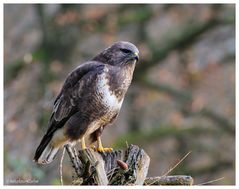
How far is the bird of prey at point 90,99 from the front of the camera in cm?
686

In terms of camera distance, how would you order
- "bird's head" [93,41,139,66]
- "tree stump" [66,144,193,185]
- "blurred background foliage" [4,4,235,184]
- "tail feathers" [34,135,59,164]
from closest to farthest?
"tree stump" [66,144,193,185] < "bird's head" [93,41,139,66] < "tail feathers" [34,135,59,164] < "blurred background foliage" [4,4,235,184]

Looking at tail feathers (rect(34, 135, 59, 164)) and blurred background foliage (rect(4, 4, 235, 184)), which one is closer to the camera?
tail feathers (rect(34, 135, 59, 164))

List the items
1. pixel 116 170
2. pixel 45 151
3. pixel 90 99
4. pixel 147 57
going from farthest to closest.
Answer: pixel 147 57, pixel 45 151, pixel 90 99, pixel 116 170

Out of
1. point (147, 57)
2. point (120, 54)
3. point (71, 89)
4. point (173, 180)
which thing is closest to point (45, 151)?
point (71, 89)

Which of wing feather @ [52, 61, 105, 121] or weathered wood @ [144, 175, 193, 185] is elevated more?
wing feather @ [52, 61, 105, 121]

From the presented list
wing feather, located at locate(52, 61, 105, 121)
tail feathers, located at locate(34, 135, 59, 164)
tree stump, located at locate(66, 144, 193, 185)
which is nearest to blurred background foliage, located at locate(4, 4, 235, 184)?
tail feathers, located at locate(34, 135, 59, 164)

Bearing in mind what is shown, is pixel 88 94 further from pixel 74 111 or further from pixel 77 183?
pixel 77 183

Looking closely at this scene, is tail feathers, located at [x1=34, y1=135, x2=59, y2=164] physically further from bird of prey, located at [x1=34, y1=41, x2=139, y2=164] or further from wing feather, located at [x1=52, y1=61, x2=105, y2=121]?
wing feather, located at [x1=52, y1=61, x2=105, y2=121]

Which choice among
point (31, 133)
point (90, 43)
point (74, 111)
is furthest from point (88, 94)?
point (90, 43)

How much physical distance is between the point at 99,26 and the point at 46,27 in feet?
3.04

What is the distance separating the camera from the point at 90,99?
686cm

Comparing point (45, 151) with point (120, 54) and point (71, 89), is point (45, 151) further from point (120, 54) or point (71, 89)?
point (120, 54)

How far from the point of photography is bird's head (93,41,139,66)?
684 cm

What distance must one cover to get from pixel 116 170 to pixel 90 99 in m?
0.96
